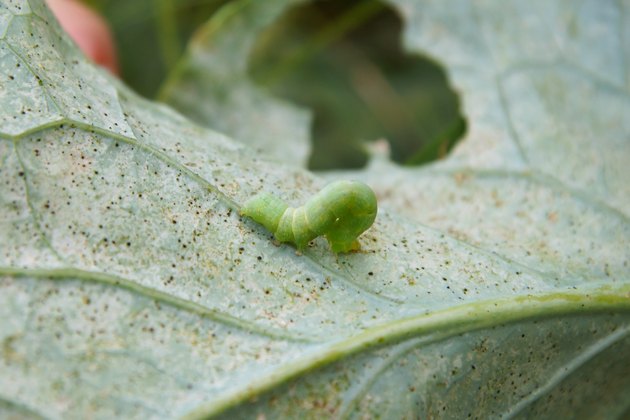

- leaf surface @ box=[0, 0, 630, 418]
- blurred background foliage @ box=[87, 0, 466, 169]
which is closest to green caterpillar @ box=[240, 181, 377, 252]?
leaf surface @ box=[0, 0, 630, 418]

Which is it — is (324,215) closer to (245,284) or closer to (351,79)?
(245,284)

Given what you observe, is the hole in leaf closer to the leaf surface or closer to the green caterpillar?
the leaf surface

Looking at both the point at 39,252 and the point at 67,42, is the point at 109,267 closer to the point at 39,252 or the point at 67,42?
the point at 39,252

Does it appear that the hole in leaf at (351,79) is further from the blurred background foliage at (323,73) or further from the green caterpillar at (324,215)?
the green caterpillar at (324,215)

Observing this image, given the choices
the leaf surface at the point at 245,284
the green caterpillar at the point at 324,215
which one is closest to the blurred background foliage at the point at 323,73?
the leaf surface at the point at 245,284

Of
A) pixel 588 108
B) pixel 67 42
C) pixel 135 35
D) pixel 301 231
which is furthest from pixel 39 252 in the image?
pixel 135 35

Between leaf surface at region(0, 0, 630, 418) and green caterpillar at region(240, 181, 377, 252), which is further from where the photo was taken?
green caterpillar at region(240, 181, 377, 252)
